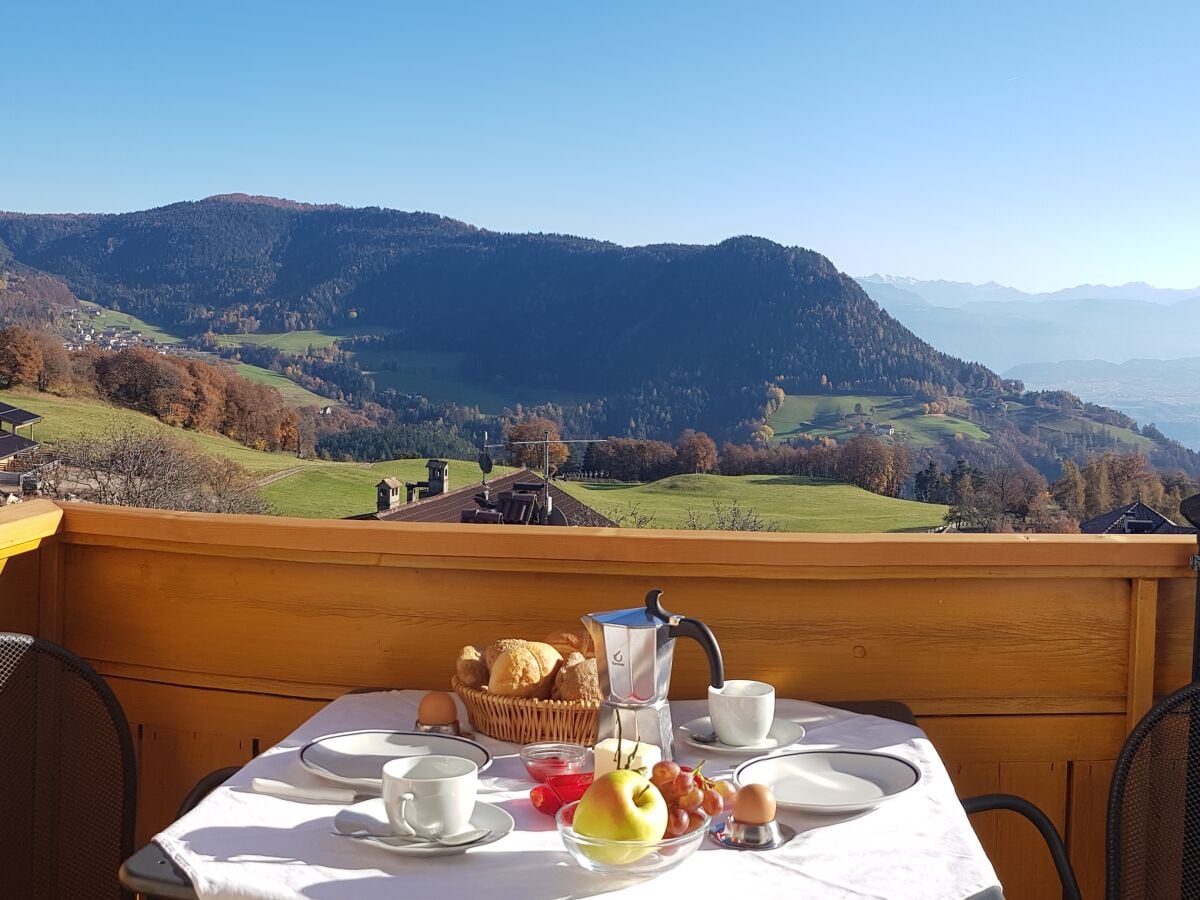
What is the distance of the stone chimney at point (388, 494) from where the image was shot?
33375 millimetres

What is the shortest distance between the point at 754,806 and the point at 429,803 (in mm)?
294

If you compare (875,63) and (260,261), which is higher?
(875,63)

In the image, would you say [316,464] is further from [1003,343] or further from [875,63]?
[1003,343]

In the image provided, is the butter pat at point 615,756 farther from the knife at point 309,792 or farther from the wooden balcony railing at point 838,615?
the wooden balcony railing at point 838,615

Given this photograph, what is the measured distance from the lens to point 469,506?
99.3 ft

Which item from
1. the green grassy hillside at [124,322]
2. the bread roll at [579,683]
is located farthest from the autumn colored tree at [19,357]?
the bread roll at [579,683]

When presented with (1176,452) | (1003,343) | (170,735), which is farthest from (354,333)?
(1003,343)

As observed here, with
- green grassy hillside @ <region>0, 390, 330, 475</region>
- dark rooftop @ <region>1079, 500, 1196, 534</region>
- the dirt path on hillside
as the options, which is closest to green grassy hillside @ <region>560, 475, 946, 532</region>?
dark rooftop @ <region>1079, 500, 1196, 534</region>

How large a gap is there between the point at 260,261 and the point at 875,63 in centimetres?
3829

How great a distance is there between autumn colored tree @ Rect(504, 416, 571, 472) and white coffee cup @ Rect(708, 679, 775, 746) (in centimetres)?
3789

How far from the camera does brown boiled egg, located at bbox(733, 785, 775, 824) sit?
3.07 feet

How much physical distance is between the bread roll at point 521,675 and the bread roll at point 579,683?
1 centimetres

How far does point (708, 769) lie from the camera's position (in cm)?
115

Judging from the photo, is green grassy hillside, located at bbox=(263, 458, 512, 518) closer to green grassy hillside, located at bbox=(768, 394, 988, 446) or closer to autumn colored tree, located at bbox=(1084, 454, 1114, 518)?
green grassy hillside, located at bbox=(768, 394, 988, 446)
